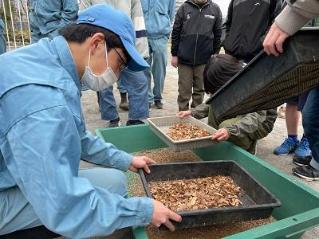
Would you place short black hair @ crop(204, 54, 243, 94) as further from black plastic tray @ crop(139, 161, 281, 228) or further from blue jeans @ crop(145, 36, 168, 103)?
blue jeans @ crop(145, 36, 168, 103)

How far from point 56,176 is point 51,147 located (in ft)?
0.29

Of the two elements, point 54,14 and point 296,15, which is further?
point 54,14

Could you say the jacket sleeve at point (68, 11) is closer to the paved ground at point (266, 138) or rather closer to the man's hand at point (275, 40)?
the paved ground at point (266, 138)

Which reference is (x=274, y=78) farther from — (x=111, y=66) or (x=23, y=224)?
(x=23, y=224)

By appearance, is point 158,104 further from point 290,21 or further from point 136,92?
point 290,21

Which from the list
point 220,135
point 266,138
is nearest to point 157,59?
point 266,138

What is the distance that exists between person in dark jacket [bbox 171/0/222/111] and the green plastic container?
1396mm

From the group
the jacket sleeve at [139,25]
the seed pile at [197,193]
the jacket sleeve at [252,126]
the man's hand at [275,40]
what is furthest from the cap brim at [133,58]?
the jacket sleeve at [139,25]

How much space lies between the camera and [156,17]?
400cm

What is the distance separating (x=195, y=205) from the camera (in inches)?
70.1

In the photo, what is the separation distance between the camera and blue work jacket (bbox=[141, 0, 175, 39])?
13.0ft

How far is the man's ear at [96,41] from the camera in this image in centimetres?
127

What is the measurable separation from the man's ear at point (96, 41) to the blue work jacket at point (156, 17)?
2.83 metres

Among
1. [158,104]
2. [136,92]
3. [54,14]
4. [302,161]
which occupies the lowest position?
[158,104]
